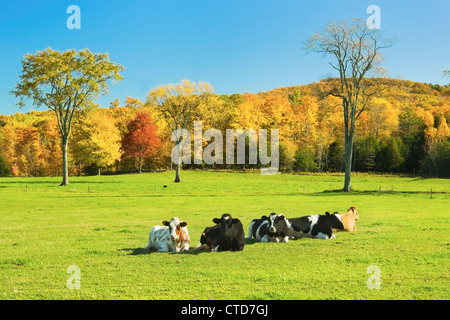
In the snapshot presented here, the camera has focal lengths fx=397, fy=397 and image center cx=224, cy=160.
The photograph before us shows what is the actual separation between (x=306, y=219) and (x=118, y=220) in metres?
9.98

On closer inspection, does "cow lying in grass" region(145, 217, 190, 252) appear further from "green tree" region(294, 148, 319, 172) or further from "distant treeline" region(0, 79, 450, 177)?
"green tree" region(294, 148, 319, 172)

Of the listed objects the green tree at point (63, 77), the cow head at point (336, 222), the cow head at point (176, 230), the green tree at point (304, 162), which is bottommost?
the cow head at point (336, 222)

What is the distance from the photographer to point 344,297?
23.5ft

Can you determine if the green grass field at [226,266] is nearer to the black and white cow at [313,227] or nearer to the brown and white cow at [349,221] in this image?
the brown and white cow at [349,221]

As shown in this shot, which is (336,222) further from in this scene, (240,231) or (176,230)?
(176,230)

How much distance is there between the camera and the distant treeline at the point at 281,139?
7431cm

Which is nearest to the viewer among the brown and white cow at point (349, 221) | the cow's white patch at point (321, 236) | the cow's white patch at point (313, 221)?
the cow's white patch at point (321, 236)

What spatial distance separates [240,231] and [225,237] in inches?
19.2

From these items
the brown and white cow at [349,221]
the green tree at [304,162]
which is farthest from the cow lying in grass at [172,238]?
the green tree at [304,162]

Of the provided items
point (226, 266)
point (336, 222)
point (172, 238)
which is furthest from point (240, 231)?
point (336, 222)

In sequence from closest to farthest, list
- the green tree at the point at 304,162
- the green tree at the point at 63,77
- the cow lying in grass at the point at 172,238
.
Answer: the cow lying in grass at the point at 172,238 < the green tree at the point at 63,77 < the green tree at the point at 304,162

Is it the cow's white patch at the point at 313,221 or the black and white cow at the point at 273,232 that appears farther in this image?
the cow's white patch at the point at 313,221

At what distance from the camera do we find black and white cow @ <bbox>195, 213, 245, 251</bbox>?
11156 millimetres
